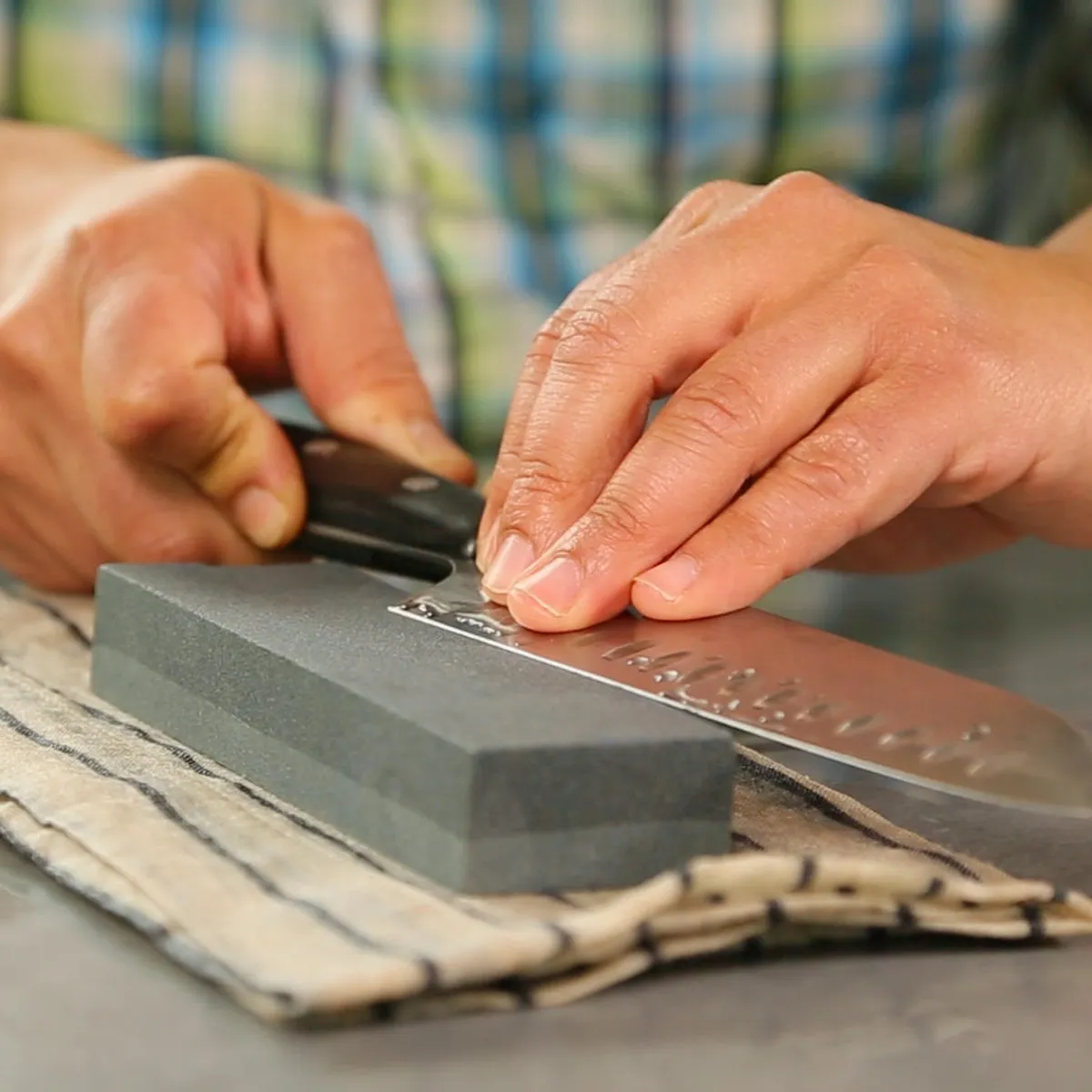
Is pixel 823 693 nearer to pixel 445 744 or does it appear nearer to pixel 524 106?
pixel 445 744

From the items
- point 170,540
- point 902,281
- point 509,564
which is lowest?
point 170,540

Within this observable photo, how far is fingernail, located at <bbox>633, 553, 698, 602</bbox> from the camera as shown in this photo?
69cm

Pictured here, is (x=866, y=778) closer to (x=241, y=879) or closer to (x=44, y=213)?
(x=241, y=879)

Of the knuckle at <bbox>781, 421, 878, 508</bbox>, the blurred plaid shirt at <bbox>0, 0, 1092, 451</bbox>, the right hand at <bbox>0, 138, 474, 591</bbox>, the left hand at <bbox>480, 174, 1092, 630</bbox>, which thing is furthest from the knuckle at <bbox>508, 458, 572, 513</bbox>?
the blurred plaid shirt at <bbox>0, 0, 1092, 451</bbox>

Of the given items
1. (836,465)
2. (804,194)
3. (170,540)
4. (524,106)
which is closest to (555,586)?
(836,465)

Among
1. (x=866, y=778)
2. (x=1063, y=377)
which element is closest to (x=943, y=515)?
(x=1063, y=377)

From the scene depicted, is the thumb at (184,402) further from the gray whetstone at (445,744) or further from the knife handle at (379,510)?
the gray whetstone at (445,744)

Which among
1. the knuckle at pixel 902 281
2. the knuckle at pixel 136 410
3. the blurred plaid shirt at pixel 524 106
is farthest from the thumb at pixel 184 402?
the blurred plaid shirt at pixel 524 106

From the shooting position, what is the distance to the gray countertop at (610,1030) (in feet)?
1.47

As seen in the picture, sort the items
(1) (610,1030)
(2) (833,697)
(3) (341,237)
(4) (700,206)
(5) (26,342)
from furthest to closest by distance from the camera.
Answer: (3) (341,237)
(5) (26,342)
(4) (700,206)
(2) (833,697)
(1) (610,1030)

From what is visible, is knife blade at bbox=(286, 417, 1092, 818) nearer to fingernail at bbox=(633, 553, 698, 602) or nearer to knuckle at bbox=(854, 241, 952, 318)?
fingernail at bbox=(633, 553, 698, 602)

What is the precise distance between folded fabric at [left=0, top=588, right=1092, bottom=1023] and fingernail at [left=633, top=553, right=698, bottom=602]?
0.29 feet

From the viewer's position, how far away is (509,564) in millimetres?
725

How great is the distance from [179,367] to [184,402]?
21 mm
